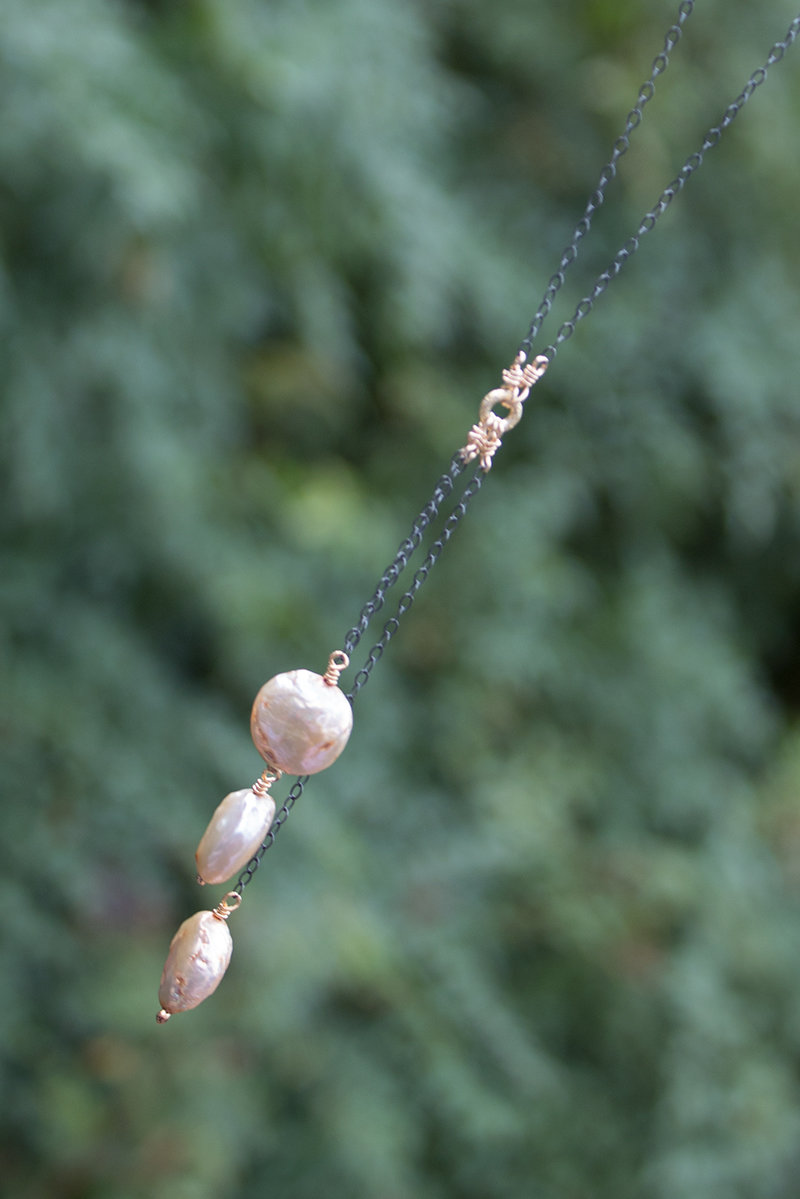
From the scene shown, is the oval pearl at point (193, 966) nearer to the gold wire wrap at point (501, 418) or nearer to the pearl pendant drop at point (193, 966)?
the pearl pendant drop at point (193, 966)

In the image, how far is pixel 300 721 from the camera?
719mm

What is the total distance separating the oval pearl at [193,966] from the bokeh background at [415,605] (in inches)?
41.6

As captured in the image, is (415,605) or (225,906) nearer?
→ (225,906)

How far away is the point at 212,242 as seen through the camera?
6.26 feet

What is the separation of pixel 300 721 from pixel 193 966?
15 centimetres

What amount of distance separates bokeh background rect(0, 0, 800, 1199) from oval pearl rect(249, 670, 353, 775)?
97 centimetres

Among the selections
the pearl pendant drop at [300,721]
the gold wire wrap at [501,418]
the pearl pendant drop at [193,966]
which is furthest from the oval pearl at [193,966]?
the gold wire wrap at [501,418]

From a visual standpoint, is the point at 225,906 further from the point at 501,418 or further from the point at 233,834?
the point at 501,418

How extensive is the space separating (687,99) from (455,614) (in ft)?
3.49

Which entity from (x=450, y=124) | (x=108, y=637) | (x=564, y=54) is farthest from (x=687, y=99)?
(x=108, y=637)

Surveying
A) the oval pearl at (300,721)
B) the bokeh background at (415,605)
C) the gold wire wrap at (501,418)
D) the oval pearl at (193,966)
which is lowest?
the oval pearl at (193,966)

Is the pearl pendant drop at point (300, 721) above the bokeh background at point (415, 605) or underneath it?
underneath

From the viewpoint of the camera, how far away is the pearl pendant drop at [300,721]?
720 mm

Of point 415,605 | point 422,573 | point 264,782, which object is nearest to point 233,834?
point 264,782
